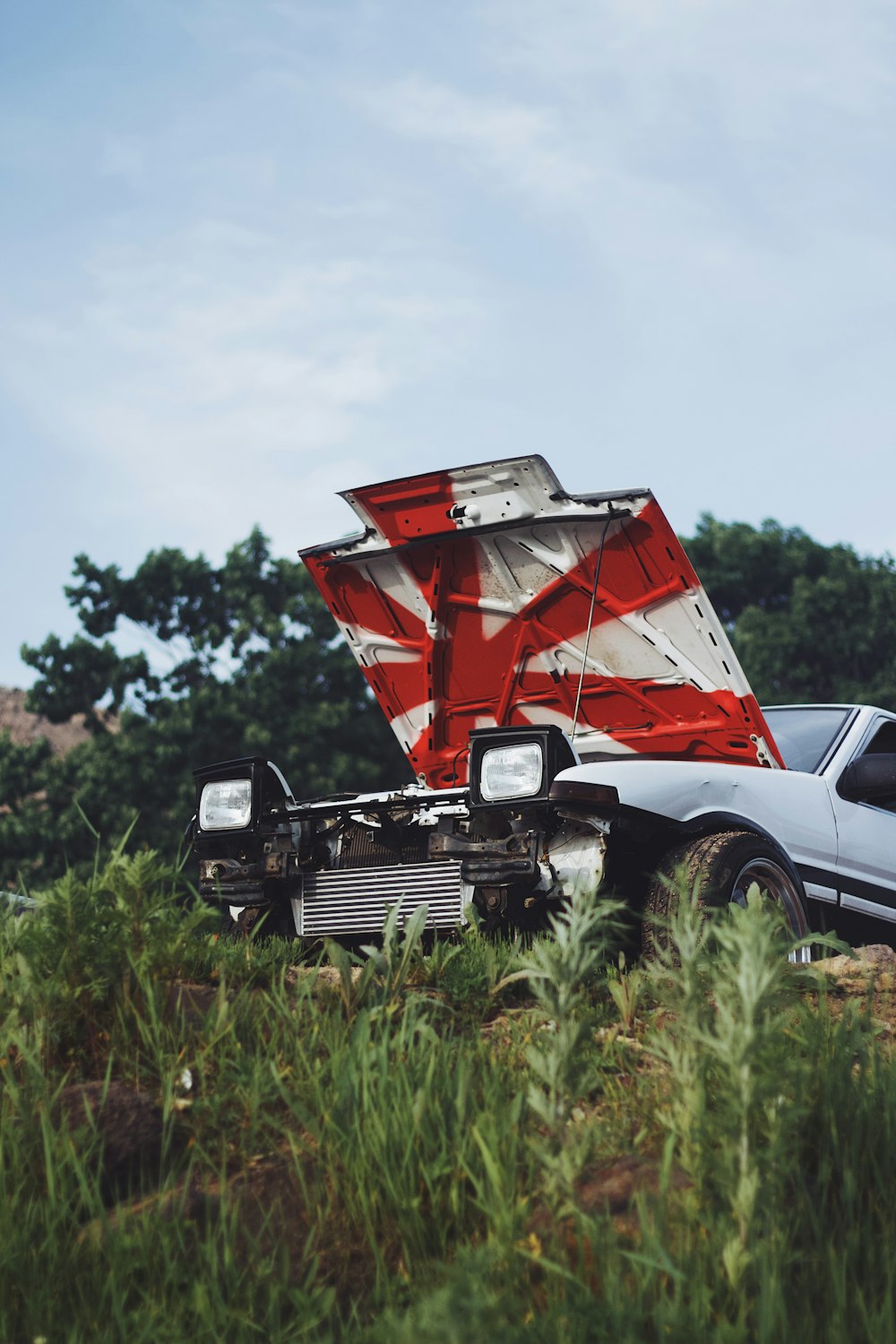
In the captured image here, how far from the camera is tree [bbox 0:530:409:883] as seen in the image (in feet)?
78.0

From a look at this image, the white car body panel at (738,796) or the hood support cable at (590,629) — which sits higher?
the hood support cable at (590,629)

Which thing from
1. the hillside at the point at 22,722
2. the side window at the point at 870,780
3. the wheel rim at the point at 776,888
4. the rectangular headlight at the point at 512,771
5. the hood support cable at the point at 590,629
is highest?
the hillside at the point at 22,722

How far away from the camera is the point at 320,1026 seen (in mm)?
2914

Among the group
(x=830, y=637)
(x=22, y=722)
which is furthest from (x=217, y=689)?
(x=22, y=722)

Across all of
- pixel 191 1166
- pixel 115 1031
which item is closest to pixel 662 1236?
pixel 191 1166

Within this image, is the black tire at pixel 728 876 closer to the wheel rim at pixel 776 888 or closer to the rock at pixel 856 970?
the wheel rim at pixel 776 888

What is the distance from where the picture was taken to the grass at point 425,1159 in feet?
6.10

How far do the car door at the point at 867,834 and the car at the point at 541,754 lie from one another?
13 mm

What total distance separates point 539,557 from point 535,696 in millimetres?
787

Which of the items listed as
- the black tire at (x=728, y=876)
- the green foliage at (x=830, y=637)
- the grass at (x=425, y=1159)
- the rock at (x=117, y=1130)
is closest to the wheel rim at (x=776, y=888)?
the black tire at (x=728, y=876)

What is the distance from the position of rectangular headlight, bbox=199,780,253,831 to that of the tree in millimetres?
17398

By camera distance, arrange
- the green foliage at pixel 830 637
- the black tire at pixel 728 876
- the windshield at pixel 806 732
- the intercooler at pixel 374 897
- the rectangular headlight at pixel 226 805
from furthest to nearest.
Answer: the green foliage at pixel 830 637
the windshield at pixel 806 732
the rectangular headlight at pixel 226 805
the intercooler at pixel 374 897
the black tire at pixel 728 876

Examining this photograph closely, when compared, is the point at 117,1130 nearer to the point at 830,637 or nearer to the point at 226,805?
the point at 226,805

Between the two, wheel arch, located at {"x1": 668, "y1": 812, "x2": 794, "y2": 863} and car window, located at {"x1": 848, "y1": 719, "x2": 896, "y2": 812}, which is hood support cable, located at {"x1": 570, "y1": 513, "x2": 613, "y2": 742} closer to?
wheel arch, located at {"x1": 668, "y1": 812, "x2": 794, "y2": 863}
